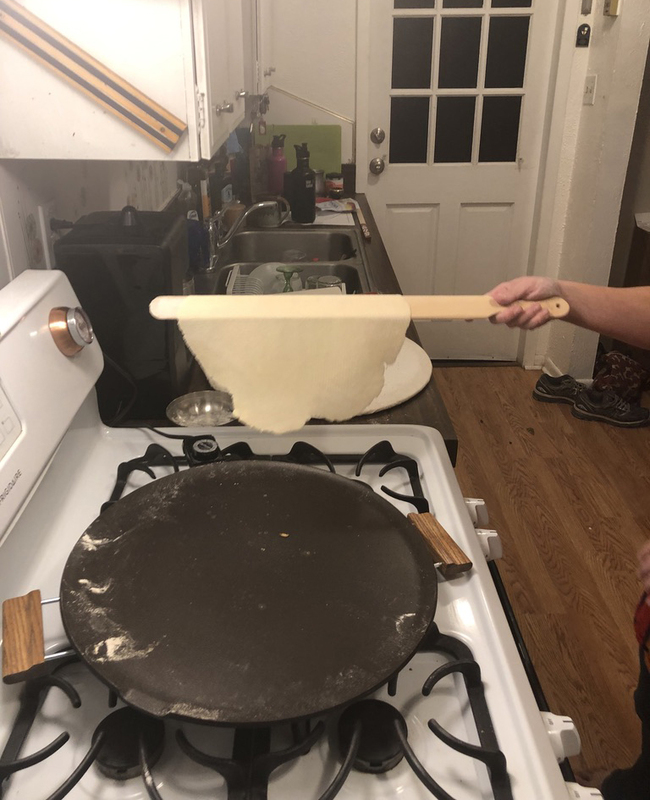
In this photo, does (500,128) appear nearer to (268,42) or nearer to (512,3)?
(512,3)

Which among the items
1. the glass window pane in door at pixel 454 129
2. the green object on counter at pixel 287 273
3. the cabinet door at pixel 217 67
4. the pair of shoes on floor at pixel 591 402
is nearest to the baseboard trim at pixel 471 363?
the pair of shoes on floor at pixel 591 402

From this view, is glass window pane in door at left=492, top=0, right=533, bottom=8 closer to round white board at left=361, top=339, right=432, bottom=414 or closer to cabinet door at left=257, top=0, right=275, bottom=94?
cabinet door at left=257, top=0, right=275, bottom=94

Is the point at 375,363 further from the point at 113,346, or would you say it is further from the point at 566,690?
the point at 566,690

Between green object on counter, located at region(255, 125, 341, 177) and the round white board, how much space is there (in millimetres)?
1803

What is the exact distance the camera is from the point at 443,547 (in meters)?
0.73

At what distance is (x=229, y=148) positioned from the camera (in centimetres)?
219

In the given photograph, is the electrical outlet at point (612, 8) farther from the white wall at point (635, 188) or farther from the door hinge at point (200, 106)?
the door hinge at point (200, 106)

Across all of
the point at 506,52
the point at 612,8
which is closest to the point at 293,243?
the point at 506,52

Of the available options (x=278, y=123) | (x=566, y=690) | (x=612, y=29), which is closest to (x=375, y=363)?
(x=566, y=690)

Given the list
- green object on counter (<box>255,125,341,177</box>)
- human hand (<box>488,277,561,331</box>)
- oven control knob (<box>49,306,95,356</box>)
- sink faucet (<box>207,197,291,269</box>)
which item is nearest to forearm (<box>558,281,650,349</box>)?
human hand (<box>488,277,561,331</box>)

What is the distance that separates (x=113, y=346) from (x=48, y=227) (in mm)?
206

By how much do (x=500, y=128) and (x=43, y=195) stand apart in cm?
238

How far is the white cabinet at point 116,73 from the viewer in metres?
0.83

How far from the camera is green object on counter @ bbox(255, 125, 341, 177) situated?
109 inches
